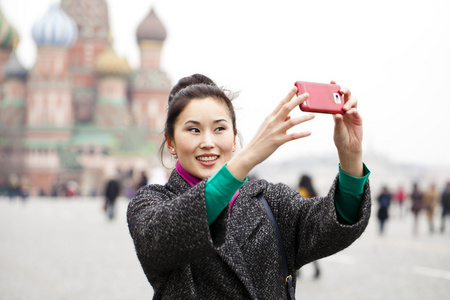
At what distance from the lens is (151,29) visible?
3856 cm

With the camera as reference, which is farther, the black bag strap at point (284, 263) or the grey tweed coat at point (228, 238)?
the black bag strap at point (284, 263)

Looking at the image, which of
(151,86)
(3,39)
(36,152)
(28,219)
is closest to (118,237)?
(28,219)

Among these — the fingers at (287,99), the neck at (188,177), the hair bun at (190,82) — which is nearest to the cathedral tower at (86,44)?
the hair bun at (190,82)

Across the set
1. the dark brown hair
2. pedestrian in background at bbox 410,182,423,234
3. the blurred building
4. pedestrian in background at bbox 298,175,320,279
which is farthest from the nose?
the blurred building

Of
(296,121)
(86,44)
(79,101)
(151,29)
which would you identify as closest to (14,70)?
(79,101)

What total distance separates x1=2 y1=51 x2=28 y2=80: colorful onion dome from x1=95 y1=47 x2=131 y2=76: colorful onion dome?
451 cm

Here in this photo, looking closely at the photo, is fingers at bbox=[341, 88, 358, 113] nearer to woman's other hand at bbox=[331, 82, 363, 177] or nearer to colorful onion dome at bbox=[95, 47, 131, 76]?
woman's other hand at bbox=[331, 82, 363, 177]

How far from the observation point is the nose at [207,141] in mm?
1554

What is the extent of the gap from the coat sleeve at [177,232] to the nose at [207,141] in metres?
0.19

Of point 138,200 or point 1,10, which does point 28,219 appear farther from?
point 1,10

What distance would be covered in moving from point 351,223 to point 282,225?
19 centimetres

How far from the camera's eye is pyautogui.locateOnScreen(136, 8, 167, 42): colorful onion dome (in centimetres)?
3862

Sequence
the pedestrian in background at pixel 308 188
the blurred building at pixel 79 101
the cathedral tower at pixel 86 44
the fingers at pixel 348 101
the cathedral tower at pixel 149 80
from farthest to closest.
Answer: the cathedral tower at pixel 149 80, the cathedral tower at pixel 86 44, the blurred building at pixel 79 101, the pedestrian in background at pixel 308 188, the fingers at pixel 348 101

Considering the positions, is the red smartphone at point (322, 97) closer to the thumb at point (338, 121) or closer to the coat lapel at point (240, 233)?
the thumb at point (338, 121)
